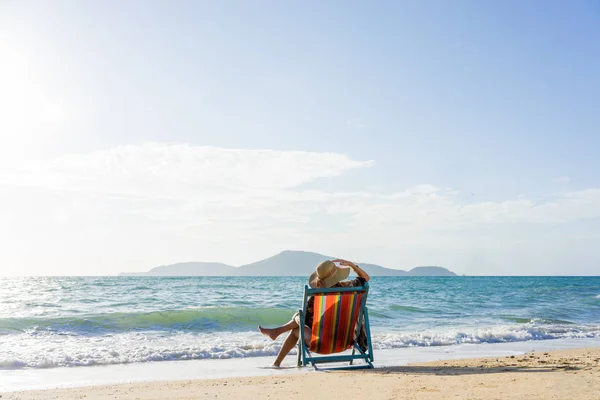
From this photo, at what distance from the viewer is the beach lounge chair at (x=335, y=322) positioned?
6.11 meters

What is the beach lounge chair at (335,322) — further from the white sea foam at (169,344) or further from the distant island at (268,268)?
the distant island at (268,268)

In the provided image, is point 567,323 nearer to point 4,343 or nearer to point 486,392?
point 486,392

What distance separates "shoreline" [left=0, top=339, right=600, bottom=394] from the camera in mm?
6254

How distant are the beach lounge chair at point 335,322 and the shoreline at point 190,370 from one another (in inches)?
10.3

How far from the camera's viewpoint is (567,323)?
14.2m

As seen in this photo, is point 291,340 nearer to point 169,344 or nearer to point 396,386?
point 396,386

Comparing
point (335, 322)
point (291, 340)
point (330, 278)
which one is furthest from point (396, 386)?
point (291, 340)

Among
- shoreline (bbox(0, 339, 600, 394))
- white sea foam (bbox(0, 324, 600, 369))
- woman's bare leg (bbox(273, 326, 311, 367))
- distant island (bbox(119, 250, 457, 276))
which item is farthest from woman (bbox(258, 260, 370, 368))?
distant island (bbox(119, 250, 457, 276))

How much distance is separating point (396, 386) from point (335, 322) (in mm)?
1422

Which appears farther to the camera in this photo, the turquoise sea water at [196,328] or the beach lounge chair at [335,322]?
the turquoise sea water at [196,328]

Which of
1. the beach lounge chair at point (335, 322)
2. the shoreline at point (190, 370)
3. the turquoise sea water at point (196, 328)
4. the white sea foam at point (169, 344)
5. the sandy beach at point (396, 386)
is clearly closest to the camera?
the sandy beach at point (396, 386)

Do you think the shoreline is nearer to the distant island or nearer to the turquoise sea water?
the turquoise sea water

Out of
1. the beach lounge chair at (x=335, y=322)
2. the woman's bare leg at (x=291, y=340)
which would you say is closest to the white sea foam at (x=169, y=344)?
the woman's bare leg at (x=291, y=340)

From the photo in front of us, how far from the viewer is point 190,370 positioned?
23.8 ft
